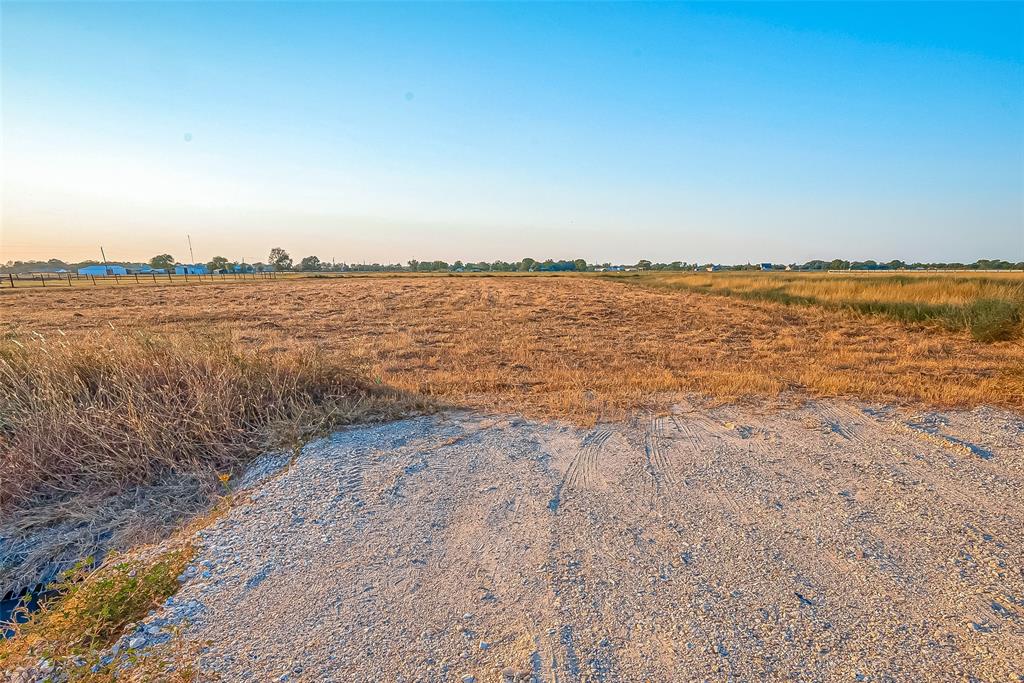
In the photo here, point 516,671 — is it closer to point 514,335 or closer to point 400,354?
point 400,354

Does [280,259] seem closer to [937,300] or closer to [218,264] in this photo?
[218,264]

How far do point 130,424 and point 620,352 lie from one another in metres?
8.60

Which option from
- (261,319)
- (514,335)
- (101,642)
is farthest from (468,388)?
(261,319)

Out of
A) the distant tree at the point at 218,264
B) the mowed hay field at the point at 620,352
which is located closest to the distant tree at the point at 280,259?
the distant tree at the point at 218,264

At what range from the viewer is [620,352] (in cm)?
1030

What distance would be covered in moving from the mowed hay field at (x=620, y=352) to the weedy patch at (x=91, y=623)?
3.68 metres

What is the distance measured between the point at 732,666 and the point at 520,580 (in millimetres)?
1155

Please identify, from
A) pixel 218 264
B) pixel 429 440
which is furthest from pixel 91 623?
pixel 218 264

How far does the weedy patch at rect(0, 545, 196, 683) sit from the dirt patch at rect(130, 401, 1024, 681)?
0.67ft

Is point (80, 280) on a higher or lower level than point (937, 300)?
lower

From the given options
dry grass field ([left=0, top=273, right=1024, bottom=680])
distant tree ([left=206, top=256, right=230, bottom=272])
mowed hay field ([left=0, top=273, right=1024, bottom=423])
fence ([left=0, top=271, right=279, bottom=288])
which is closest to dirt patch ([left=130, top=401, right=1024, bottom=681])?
dry grass field ([left=0, top=273, right=1024, bottom=680])

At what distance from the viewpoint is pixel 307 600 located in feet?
8.44

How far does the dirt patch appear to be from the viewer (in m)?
2.18

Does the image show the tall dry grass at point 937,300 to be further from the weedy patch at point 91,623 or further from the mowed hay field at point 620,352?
the weedy patch at point 91,623
